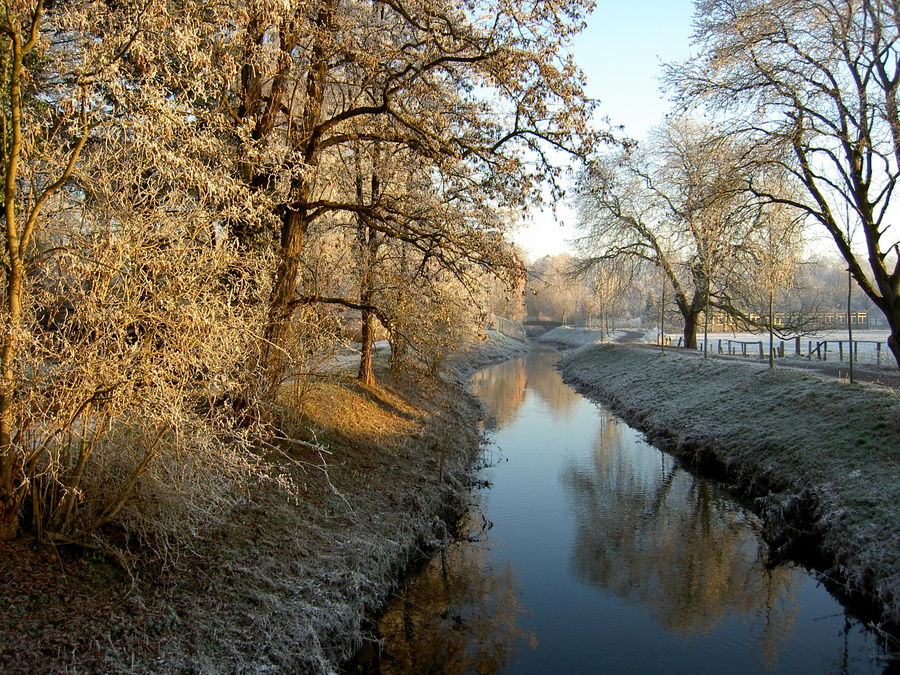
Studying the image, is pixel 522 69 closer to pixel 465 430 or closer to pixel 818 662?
pixel 818 662

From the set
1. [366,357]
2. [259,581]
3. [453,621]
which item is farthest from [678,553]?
[366,357]

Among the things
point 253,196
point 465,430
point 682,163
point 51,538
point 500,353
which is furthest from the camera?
point 500,353

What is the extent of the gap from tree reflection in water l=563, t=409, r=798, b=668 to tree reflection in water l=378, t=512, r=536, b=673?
1.42 m

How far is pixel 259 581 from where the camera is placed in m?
6.07

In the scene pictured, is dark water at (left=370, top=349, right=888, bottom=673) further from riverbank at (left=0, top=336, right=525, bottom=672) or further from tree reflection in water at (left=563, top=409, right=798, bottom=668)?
riverbank at (left=0, top=336, right=525, bottom=672)

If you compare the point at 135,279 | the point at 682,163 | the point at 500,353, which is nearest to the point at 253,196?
the point at 135,279

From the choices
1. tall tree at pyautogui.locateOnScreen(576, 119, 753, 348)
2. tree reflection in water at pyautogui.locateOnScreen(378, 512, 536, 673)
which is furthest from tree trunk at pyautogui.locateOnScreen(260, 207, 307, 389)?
tall tree at pyautogui.locateOnScreen(576, 119, 753, 348)

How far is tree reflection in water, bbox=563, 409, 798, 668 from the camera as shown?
759cm

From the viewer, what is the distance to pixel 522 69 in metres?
7.98

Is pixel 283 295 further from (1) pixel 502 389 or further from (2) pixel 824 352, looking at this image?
(2) pixel 824 352

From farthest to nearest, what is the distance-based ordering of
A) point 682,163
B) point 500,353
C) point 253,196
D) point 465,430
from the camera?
point 500,353 < point 682,163 < point 465,430 < point 253,196

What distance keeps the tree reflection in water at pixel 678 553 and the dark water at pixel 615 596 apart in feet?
0.08

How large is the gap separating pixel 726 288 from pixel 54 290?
87.5ft

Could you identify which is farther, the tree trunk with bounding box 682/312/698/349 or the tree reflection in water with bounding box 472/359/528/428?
the tree trunk with bounding box 682/312/698/349
